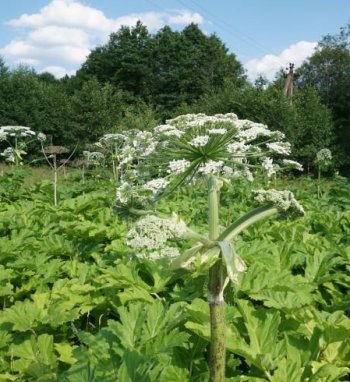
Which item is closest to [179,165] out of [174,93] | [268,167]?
[268,167]

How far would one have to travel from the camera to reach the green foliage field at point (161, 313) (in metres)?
2.88

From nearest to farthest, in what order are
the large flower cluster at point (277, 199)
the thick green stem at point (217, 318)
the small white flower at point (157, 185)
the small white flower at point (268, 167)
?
the thick green stem at point (217, 318)
the large flower cluster at point (277, 199)
the small white flower at point (157, 185)
the small white flower at point (268, 167)

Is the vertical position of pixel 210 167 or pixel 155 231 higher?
pixel 210 167

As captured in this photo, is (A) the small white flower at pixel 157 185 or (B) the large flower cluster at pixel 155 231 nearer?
(B) the large flower cluster at pixel 155 231

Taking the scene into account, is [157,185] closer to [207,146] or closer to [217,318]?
[207,146]

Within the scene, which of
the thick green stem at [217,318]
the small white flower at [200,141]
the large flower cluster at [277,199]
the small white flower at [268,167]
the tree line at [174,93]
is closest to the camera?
the thick green stem at [217,318]

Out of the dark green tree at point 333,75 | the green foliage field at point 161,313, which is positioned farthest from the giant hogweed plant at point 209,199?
the dark green tree at point 333,75

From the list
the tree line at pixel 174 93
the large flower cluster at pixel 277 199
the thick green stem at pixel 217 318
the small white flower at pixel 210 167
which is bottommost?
the thick green stem at pixel 217 318

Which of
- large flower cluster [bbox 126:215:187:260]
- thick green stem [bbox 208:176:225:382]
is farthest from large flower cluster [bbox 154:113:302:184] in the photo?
thick green stem [bbox 208:176:225:382]

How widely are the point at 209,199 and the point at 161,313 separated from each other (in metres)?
1.12

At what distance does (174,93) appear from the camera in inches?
2709

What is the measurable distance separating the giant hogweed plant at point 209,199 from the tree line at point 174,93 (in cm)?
2438

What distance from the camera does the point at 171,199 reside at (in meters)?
9.36

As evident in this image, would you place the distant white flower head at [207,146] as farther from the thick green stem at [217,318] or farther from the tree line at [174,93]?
the tree line at [174,93]
